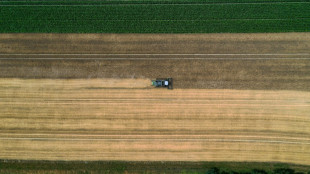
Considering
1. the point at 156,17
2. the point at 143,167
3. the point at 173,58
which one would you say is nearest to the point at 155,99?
the point at 173,58

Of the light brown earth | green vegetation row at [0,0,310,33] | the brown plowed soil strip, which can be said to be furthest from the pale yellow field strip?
green vegetation row at [0,0,310,33]

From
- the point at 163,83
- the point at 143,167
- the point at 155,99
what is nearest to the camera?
the point at 163,83

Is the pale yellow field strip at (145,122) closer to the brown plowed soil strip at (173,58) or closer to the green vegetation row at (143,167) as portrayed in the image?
the green vegetation row at (143,167)

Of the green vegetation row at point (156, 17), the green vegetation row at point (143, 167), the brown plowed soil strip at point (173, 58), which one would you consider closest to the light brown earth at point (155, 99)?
the brown plowed soil strip at point (173, 58)

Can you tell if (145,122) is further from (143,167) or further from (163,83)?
(143,167)

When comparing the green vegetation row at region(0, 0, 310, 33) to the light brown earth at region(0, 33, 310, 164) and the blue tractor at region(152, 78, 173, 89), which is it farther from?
the blue tractor at region(152, 78, 173, 89)
